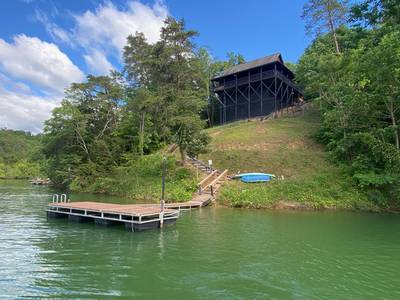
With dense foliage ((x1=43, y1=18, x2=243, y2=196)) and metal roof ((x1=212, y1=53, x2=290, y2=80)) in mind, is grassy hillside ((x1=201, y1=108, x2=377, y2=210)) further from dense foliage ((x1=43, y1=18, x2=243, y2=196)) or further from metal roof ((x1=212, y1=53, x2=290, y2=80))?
metal roof ((x1=212, y1=53, x2=290, y2=80))

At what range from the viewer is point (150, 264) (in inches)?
381

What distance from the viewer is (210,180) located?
26.6 metres

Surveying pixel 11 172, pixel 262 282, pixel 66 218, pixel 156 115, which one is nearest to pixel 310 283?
pixel 262 282

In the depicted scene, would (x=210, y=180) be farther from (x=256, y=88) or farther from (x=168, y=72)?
(x=256, y=88)

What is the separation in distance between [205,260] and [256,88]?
39691 millimetres

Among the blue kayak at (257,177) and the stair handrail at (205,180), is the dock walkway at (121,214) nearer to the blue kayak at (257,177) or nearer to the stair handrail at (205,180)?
the stair handrail at (205,180)

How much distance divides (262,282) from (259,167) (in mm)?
19674

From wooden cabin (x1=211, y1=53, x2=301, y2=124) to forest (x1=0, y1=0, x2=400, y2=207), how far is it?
3.53 meters

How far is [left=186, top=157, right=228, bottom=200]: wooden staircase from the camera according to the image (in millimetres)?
24680

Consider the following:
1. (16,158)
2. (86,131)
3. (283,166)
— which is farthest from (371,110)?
(16,158)

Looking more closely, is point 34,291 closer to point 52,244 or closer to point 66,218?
point 52,244

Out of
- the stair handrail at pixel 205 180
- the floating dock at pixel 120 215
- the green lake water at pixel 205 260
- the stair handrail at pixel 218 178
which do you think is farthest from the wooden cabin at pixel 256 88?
the floating dock at pixel 120 215

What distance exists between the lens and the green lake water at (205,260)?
7680 millimetres

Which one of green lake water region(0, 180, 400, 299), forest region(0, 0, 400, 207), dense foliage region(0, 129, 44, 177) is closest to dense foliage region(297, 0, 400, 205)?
forest region(0, 0, 400, 207)
